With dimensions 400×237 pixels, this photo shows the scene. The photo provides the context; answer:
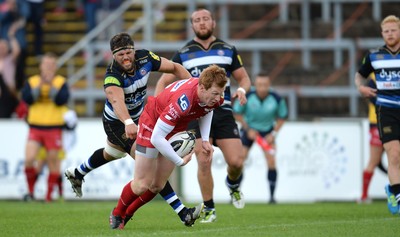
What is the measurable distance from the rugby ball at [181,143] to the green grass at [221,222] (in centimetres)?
84

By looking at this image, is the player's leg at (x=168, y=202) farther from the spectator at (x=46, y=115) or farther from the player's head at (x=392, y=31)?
the spectator at (x=46, y=115)

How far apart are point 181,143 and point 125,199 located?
36.5 inches

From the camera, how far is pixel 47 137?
18.0 metres

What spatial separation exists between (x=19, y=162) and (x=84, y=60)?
5733mm

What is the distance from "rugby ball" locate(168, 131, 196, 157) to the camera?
35.8 feet

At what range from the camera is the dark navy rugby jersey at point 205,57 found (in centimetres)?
1309

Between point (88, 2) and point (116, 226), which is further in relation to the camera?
point (88, 2)

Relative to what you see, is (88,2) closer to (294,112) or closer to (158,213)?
(294,112)

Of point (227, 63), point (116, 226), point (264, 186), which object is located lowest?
point (264, 186)

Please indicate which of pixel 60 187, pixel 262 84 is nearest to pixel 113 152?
pixel 60 187

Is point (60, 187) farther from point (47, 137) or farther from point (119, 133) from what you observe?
point (119, 133)

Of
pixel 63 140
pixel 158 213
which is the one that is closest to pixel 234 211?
pixel 158 213

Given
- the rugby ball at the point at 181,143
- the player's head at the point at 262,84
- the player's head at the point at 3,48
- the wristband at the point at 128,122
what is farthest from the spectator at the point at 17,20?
the rugby ball at the point at 181,143

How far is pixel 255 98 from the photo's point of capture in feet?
61.5
